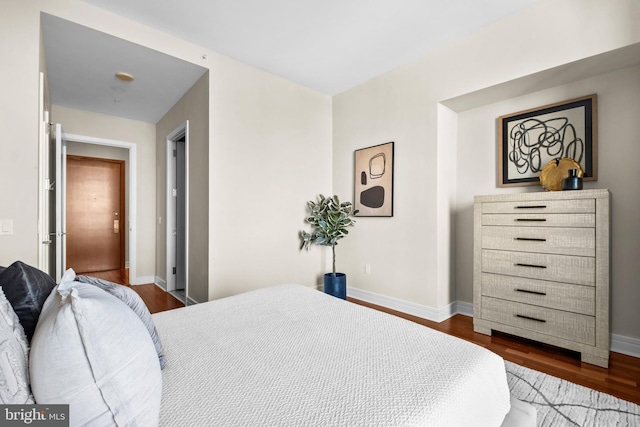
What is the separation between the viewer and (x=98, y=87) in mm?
3434

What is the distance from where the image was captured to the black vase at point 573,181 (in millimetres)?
2252

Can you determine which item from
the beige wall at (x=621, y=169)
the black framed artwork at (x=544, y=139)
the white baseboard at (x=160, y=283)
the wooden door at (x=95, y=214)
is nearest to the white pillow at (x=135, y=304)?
the black framed artwork at (x=544, y=139)

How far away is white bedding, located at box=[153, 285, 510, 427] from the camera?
32.9 inches

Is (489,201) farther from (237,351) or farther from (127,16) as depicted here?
(127,16)

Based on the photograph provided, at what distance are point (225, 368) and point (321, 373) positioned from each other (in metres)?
0.35

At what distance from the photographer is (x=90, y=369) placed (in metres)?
0.67

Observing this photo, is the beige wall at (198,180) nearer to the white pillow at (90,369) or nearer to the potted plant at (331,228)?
the potted plant at (331,228)

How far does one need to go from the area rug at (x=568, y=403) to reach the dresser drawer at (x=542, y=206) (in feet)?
3.96

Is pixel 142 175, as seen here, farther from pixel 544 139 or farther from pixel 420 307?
pixel 544 139

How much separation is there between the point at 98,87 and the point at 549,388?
16.7 ft

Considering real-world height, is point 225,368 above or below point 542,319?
above

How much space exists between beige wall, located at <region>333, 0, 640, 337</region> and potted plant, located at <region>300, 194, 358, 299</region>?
10.7 inches

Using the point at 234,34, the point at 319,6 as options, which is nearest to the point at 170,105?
the point at 234,34

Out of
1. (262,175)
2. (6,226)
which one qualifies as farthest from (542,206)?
(6,226)
